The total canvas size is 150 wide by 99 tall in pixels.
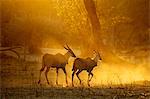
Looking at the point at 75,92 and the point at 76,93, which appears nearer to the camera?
the point at 76,93

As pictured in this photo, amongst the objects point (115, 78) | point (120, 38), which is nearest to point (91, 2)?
point (115, 78)

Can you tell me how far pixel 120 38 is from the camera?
33.6 metres

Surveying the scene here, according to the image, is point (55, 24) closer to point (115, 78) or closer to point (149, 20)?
point (149, 20)

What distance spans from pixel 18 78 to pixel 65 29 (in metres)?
11.8

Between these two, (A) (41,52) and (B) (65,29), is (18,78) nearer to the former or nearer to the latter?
(A) (41,52)

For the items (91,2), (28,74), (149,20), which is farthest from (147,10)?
(28,74)

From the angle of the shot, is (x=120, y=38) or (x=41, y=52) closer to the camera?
(x=41, y=52)

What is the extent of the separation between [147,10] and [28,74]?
11.7m

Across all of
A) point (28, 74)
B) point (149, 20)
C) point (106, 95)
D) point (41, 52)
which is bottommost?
point (106, 95)

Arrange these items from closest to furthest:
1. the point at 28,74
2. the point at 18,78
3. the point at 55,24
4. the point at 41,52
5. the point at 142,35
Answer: the point at 18,78 < the point at 28,74 < the point at 41,52 < the point at 142,35 < the point at 55,24

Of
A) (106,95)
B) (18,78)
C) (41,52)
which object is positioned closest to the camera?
(106,95)

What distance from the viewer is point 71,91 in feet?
51.5

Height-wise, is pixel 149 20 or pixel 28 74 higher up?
pixel 149 20

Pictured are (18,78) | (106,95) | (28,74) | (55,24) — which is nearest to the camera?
(106,95)
